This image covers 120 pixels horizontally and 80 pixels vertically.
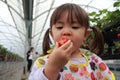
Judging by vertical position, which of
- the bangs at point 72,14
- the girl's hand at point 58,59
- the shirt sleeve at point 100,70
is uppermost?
the bangs at point 72,14

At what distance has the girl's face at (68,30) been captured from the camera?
56.3 inches

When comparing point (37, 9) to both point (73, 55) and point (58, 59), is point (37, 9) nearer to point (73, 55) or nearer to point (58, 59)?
point (73, 55)

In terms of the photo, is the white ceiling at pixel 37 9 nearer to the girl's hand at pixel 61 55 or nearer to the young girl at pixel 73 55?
the young girl at pixel 73 55

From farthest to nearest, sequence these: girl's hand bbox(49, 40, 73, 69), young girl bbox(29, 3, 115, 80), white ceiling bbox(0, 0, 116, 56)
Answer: white ceiling bbox(0, 0, 116, 56), young girl bbox(29, 3, 115, 80), girl's hand bbox(49, 40, 73, 69)

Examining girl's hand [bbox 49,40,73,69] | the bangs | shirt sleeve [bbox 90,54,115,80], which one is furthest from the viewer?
shirt sleeve [bbox 90,54,115,80]

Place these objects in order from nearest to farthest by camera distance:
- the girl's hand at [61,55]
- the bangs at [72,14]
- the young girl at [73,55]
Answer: the girl's hand at [61,55]
the young girl at [73,55]
the bangs at [72,14]

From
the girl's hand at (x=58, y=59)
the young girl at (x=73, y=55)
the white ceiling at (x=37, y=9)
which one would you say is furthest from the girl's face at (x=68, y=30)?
→ the white ceiling at (x=37, y=9)

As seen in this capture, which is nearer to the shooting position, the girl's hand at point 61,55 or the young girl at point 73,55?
the girl's hand at point 61,55

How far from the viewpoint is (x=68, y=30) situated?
1.43 m

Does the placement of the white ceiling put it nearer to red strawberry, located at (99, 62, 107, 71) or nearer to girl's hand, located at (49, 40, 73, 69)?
red strawberry, located at (99, 62, 107, 71)

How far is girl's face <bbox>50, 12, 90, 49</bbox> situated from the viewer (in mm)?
1431

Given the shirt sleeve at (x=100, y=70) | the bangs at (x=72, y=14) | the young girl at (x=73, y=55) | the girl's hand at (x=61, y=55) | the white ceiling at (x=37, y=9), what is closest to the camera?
the girl's hand at (x=61, y=55)

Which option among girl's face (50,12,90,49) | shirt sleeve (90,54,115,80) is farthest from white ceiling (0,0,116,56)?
girl's face (50,12,90,49)

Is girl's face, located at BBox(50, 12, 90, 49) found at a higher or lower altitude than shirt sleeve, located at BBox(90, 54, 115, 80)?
higher
